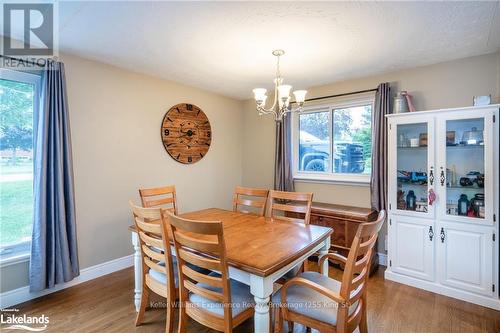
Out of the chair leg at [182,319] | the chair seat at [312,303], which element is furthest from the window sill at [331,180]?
the chair leg at [182,319]

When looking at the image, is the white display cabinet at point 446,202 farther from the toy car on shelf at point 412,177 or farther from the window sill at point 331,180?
the window sill at point 331,180

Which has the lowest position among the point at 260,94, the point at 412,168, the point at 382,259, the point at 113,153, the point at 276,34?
the point at 382,259

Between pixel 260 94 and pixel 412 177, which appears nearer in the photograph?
pixel 260 94

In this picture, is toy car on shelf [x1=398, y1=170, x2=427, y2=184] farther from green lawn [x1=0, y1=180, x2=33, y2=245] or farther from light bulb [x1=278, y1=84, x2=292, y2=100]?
green lawn [x1=0, y1=180, x2=33, y2=245]

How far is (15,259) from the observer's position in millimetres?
2393

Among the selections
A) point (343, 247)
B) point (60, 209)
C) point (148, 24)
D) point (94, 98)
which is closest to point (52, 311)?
point (60, 209)

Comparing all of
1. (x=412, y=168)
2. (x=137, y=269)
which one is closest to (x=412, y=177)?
(x=412, y=168)

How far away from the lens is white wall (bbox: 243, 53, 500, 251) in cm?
271

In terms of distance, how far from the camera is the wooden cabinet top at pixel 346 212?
305 cm

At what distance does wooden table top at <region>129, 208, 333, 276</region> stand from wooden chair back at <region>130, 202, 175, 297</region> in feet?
1.07

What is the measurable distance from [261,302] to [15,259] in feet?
8.10

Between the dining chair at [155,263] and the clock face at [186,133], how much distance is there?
184 cm

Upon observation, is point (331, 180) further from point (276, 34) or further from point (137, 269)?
point (137, 269)

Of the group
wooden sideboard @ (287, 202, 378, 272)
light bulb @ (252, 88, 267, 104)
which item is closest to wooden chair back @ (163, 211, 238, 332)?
light bulb @ (252, 88, 267, 104)
